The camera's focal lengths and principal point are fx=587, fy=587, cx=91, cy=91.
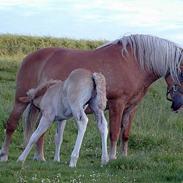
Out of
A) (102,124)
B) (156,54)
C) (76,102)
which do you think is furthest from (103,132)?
(156,54)

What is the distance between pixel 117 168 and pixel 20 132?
469 centimetres

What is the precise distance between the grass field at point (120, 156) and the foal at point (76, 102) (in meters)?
0.42

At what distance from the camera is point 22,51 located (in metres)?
27.6

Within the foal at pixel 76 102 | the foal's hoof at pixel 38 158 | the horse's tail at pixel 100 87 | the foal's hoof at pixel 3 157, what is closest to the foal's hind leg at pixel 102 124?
the foal at pixel 76 102

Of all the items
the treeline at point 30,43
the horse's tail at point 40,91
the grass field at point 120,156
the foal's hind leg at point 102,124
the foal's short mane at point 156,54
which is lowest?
the treeline at point 30,43

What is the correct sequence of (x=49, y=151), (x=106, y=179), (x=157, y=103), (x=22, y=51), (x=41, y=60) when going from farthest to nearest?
(x=22, y=51) → (x=157, y=103) → (x=49, y=151) → (x=41, y=60) → (x=106, y=179)

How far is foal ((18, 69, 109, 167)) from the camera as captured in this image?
8.36m

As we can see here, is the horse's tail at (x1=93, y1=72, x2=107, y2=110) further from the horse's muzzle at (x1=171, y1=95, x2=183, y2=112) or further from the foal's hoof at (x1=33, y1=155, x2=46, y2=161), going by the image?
the horse's muzzle at (x1=171, y1=95, x2=183, y2=112)

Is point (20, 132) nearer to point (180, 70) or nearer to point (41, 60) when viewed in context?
point (41, 60)

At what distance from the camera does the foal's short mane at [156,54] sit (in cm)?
978

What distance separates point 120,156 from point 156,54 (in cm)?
192

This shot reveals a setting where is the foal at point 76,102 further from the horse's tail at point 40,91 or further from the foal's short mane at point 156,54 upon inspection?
the foal's short mane at point 156,54

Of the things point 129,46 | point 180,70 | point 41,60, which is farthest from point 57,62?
point 180,70

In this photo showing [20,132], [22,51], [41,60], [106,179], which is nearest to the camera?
[106,179]
